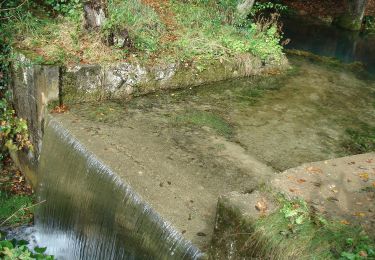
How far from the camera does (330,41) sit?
1495cm

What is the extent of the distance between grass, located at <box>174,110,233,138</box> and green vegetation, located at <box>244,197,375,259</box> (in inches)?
107

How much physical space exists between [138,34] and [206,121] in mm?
2089

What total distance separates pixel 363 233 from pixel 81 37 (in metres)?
5.22

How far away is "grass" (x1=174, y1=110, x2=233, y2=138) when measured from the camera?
5758mm

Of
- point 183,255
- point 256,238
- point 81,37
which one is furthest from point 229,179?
point 81,37

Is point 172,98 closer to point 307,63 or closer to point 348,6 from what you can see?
point 307,63

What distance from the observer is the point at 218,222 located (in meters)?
3.12

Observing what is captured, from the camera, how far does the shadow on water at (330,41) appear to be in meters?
12.6

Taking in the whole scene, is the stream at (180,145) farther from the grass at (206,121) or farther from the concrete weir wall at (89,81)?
the concrete weir wall at (89,81)

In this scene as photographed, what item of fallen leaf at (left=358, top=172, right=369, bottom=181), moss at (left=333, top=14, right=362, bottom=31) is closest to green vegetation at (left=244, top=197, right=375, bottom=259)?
fallen leaf at (left=358, top=172, right=369, bottom=181)

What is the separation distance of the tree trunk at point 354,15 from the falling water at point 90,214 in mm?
15835

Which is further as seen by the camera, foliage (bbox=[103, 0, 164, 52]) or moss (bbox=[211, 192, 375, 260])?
foliage (bbox=[103, 0, 164, 52])

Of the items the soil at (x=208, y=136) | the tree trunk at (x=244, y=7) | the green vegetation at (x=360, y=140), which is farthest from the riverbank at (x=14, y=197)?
the tree trunk at (x=244, y=7)

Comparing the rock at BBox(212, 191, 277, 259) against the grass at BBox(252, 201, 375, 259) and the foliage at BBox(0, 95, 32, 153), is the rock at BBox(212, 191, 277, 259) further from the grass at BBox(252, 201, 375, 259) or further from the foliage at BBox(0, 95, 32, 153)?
the foliage at BBox(0, 95, 32, 153)
